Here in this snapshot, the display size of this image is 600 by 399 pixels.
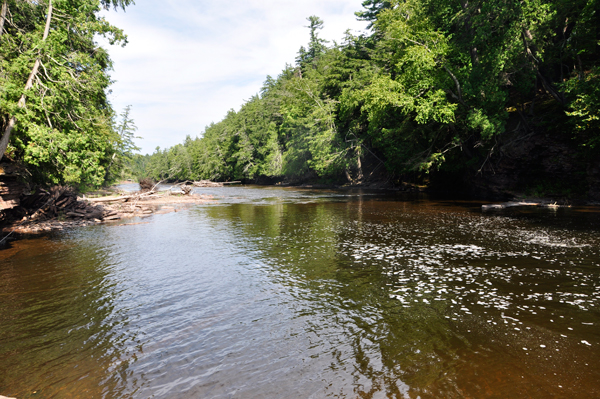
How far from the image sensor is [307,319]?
6406 millimetres

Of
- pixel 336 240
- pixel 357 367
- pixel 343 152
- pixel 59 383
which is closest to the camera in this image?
pixel 59 383

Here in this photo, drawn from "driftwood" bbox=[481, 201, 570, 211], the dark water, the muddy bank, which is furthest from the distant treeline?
the muddy bank

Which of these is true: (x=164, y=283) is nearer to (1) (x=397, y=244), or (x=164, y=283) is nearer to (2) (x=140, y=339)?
(2) (x=140, y=339)

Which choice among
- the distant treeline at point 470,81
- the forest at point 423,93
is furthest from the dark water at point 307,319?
the distant treeline at point 470,81

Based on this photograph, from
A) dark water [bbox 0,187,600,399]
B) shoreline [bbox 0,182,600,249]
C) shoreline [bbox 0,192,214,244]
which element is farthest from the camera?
shoreline [bbox 0,182,600,249]

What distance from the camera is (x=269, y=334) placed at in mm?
5840

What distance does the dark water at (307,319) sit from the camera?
4477mm

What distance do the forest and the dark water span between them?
5.37m

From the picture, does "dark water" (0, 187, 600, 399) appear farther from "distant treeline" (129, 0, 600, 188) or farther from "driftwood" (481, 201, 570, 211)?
"distant treeline" (129, 0, 600, 188)

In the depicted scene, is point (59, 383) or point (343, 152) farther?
point (343, 152)

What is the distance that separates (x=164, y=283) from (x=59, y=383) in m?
4.24

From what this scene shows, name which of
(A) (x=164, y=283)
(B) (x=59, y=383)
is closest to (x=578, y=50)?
(A) (x=164, y=283)

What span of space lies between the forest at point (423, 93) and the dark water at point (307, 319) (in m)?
5.37

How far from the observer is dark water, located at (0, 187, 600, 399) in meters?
4.48
